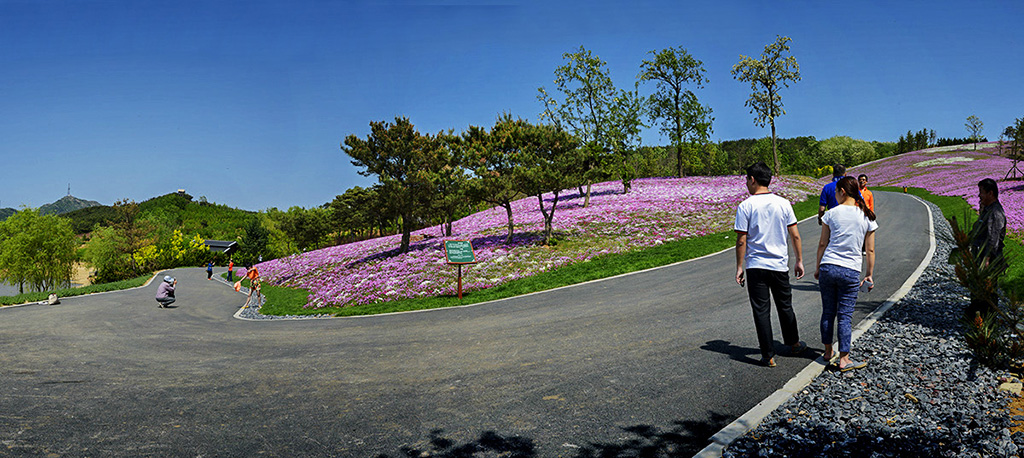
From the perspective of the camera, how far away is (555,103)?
135 ft

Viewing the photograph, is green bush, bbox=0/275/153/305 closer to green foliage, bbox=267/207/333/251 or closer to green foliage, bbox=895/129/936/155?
green foliage, bbox=267/207/333/251

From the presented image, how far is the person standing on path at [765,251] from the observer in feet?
18.8

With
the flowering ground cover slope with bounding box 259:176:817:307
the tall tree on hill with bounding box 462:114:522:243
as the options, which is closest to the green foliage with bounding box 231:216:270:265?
the flowering ground cover slope with bounding box 259:176:817:307

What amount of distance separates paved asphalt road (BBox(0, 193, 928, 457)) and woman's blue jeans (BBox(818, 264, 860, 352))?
0.66 meters

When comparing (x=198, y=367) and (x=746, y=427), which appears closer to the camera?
(x=746, y=427)

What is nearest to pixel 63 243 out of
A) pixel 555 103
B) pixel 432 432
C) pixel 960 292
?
pixel 555 103

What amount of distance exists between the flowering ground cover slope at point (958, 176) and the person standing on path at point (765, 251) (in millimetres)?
17140

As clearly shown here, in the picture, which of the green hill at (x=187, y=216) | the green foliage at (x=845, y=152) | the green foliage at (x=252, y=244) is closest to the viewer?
the green foliage at (x=252, y=244)

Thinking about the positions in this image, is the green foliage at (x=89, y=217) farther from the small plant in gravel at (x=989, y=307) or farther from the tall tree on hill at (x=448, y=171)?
the small plant in gravel at (x=989, y=307)

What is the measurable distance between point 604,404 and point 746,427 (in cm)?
143

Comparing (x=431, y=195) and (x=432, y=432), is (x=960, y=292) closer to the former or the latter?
(x=432, y=432)

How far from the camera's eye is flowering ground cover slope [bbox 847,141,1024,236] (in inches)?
937

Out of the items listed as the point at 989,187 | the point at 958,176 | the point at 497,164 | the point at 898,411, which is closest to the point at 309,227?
the point at 497,164

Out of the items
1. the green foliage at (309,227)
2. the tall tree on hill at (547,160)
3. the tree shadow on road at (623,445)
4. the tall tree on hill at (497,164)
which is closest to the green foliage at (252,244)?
the green foliage at (309,227)
